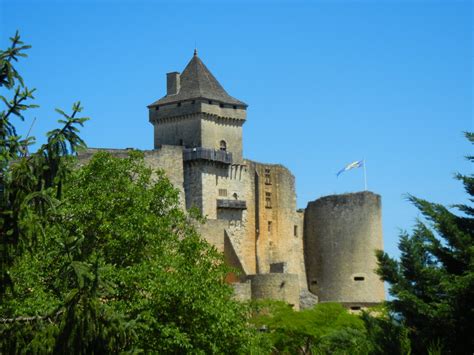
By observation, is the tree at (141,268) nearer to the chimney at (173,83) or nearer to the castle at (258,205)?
the castle at (258,205)

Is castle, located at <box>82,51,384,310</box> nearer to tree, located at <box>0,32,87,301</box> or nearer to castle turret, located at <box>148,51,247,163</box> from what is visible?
castle turret, located at <box>148,51,247,163</box>

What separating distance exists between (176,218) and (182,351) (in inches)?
240

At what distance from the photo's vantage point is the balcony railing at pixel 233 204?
6331 centimetres

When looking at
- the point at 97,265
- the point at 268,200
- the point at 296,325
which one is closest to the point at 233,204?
the point at 268,200

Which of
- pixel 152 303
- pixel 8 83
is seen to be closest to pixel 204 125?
pixel 152 303

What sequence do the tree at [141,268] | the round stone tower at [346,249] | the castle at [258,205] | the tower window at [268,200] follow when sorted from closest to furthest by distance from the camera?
the tree at [141,268] < the castle at [258,205] < the round stone tower at [346,249] < the tower window at [268,200]

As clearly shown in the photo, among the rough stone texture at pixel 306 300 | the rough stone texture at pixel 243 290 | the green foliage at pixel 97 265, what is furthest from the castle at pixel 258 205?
the green foliage at pixel 97 265

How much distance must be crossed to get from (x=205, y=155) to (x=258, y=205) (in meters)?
5.49

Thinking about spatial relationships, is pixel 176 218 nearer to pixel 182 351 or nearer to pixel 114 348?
pixel 182 351

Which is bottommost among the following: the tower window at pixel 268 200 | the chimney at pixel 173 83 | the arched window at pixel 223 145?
the tower window at pixel 268 200

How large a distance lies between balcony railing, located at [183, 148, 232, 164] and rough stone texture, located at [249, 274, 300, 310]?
10.2 meters

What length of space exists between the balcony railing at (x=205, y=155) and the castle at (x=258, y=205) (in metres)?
0.06

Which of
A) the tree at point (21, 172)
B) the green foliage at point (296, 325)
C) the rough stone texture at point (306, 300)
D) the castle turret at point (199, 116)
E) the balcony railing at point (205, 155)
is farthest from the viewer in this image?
the castle turret at point (199, 116)

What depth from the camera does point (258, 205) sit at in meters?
66.2
